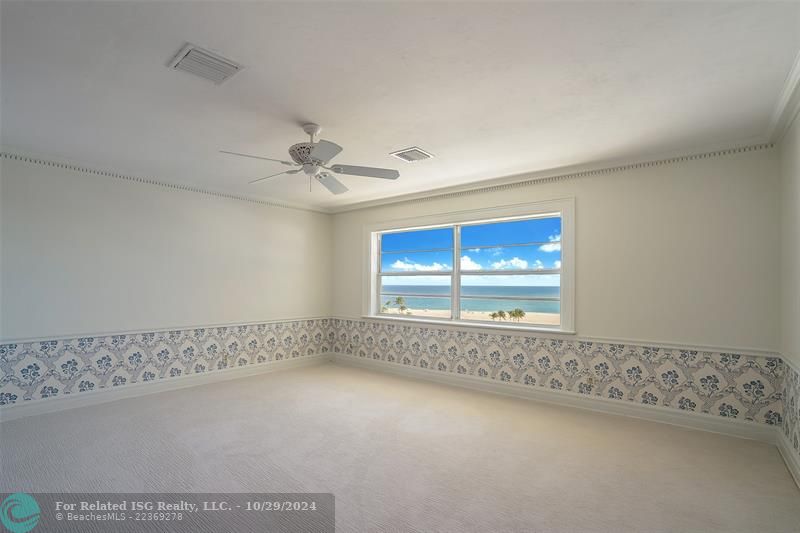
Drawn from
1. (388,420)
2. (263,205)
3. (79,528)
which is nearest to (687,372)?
(388,420)

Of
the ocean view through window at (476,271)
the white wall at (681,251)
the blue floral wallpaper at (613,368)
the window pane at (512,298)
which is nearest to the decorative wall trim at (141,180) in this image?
the ocean view through window at (476,271)

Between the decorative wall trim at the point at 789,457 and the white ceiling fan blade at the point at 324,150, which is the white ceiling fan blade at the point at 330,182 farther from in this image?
the decorative wall trim at the point at 789,457

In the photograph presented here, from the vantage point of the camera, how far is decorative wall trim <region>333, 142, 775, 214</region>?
3609 millimetres

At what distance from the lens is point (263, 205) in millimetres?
5902

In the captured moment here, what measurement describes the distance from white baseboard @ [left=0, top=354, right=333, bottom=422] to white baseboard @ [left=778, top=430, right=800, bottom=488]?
5.39 m

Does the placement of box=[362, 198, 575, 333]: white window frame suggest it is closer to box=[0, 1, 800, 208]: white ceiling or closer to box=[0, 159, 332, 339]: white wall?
box=[0, 1, 800, 208]: white ceiling

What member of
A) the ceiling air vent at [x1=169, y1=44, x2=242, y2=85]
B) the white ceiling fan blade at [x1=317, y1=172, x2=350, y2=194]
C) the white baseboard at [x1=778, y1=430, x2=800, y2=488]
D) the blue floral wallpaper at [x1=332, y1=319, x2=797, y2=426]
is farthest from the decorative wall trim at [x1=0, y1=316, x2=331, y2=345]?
the white baseboard at [x1=778, y1=430, x2=800, y2=488]

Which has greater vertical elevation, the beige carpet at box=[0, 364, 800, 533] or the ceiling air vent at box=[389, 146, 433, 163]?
the ceiling air vent at box=[389, 146, 433, 163]

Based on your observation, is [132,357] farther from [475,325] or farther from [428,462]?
[475,325]

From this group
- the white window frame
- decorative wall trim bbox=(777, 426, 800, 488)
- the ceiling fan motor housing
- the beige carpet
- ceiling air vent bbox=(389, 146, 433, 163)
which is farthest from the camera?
the white window frame

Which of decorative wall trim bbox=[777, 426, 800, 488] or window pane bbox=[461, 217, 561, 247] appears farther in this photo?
window pane bbox=[461, 217, 561, 247]

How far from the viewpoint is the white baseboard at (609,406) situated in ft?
11.2

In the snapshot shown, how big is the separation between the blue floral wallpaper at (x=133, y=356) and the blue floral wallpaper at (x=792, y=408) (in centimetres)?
546

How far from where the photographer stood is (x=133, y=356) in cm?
458
